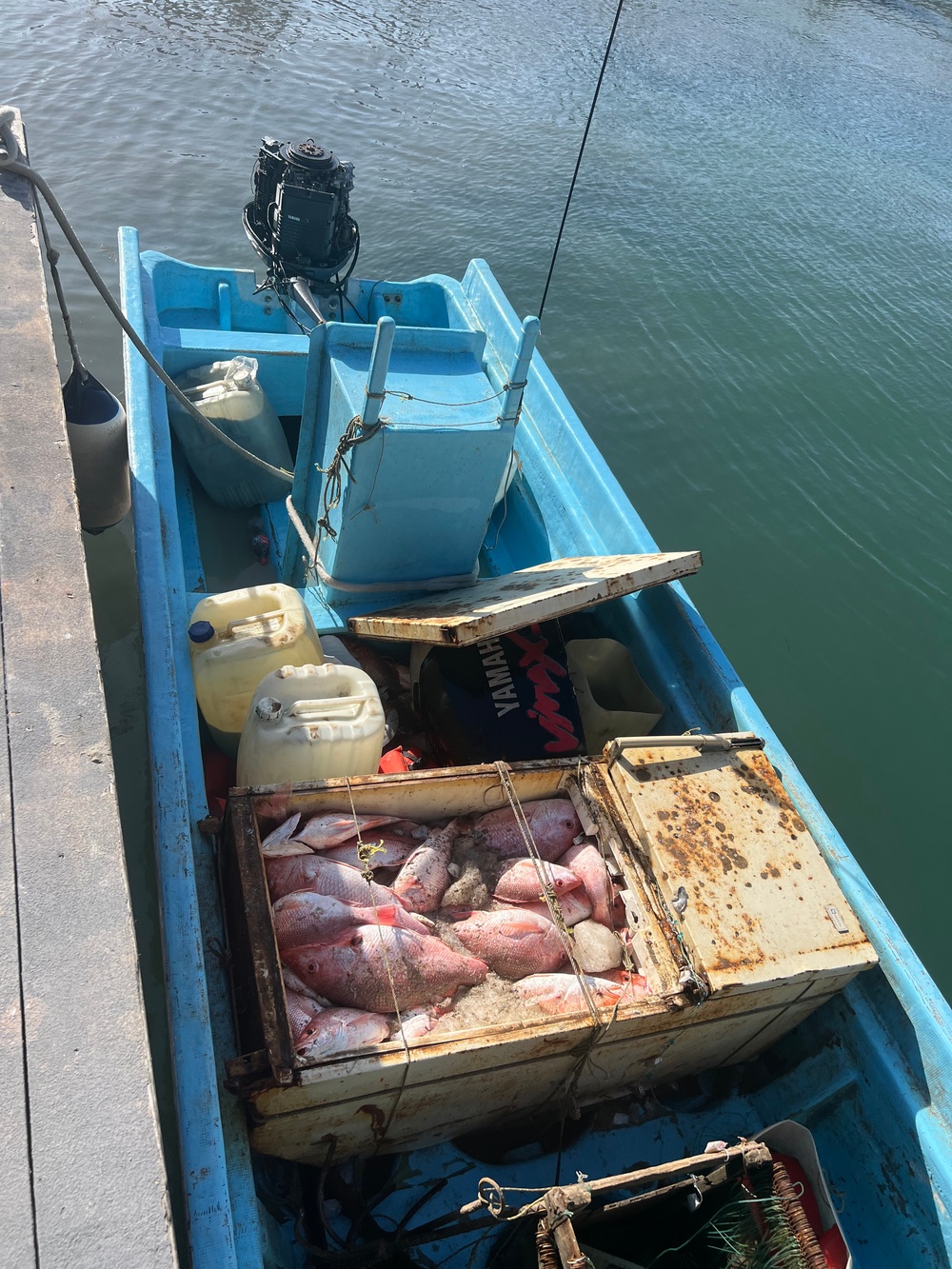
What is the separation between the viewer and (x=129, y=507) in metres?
4.24

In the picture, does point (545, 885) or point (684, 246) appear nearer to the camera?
point (545, 885)

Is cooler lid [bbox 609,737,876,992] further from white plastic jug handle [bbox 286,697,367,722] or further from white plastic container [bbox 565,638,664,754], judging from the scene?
white plastic jug handle [bbox 286,697,367,722]

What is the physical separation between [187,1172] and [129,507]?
10.2ft

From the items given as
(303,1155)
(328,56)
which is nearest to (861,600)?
(303,1155)

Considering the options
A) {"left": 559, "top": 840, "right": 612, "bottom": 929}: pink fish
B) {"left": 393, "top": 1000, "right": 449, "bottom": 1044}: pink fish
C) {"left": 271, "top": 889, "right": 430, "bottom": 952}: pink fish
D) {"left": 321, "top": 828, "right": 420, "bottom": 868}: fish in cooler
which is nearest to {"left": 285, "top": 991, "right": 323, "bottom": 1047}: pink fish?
{"left": 271, "top": 889, "right": 430, "bottom": 952}: pink fish

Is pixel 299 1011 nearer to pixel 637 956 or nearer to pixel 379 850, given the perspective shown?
pixel 379 850

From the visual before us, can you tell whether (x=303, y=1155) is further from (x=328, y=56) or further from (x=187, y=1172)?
(x=328, y=56)

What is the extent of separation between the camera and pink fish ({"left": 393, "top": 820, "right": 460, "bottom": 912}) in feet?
9.48

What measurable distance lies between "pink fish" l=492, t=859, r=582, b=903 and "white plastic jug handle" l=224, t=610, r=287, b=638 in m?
1.45

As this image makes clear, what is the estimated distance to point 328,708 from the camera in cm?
329

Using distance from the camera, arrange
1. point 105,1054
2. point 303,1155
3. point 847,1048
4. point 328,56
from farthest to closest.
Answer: point 328,56 < point 847,1048 < point 303,1155 < point 105,1054

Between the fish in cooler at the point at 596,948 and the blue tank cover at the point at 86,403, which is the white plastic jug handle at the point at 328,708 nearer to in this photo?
the fish in cooler at the point at 596,948

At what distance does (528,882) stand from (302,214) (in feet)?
14.7

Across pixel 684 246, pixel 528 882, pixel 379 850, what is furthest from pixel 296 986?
pixel 684 246
